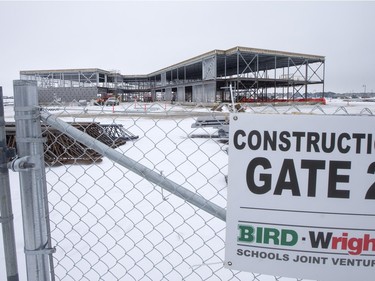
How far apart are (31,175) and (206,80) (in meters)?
36.1

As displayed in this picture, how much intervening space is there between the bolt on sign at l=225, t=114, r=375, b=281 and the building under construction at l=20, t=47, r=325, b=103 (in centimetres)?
2947

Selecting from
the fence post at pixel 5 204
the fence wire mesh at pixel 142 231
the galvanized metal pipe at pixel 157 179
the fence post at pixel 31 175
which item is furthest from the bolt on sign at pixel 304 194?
the fence post at pixel 5 204

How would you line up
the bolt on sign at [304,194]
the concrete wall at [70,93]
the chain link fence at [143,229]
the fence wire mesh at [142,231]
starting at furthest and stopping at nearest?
the concrete wall at [70,93], the fence wire mesh at [142,231], the chain link fence at [143,229], the bolt on sign at [304,194]

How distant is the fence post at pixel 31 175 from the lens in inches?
70.4

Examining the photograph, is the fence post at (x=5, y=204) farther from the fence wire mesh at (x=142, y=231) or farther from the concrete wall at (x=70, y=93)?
the concrete wall at (x=70, y=93)

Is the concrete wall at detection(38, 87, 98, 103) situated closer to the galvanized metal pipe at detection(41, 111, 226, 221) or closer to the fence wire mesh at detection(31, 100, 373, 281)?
the fence wire mesh at detection(31, 100, 373, 281)

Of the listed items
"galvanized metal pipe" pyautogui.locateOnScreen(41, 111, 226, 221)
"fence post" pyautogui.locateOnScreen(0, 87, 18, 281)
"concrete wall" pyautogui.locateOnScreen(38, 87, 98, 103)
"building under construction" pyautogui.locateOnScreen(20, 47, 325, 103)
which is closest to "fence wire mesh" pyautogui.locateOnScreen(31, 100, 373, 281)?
"galvanized metal pipe" pyautogui.locateOnScreen(41, 111, 226, 221)

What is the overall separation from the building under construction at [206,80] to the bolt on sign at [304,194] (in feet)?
96.7

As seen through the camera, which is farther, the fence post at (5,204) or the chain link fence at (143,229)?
the chain link fence at (143,229)

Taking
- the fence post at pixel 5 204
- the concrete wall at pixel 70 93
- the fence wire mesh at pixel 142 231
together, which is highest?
the concrete wall at pixel 70 93

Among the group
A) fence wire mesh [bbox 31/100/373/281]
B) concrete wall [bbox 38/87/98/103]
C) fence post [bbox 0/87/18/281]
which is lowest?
fence wire mesh [bbox 31/100/373/281]

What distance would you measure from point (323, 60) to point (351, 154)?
42850 millimetres

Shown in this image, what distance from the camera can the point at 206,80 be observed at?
36.8 meters

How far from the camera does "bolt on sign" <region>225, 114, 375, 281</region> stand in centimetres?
160
